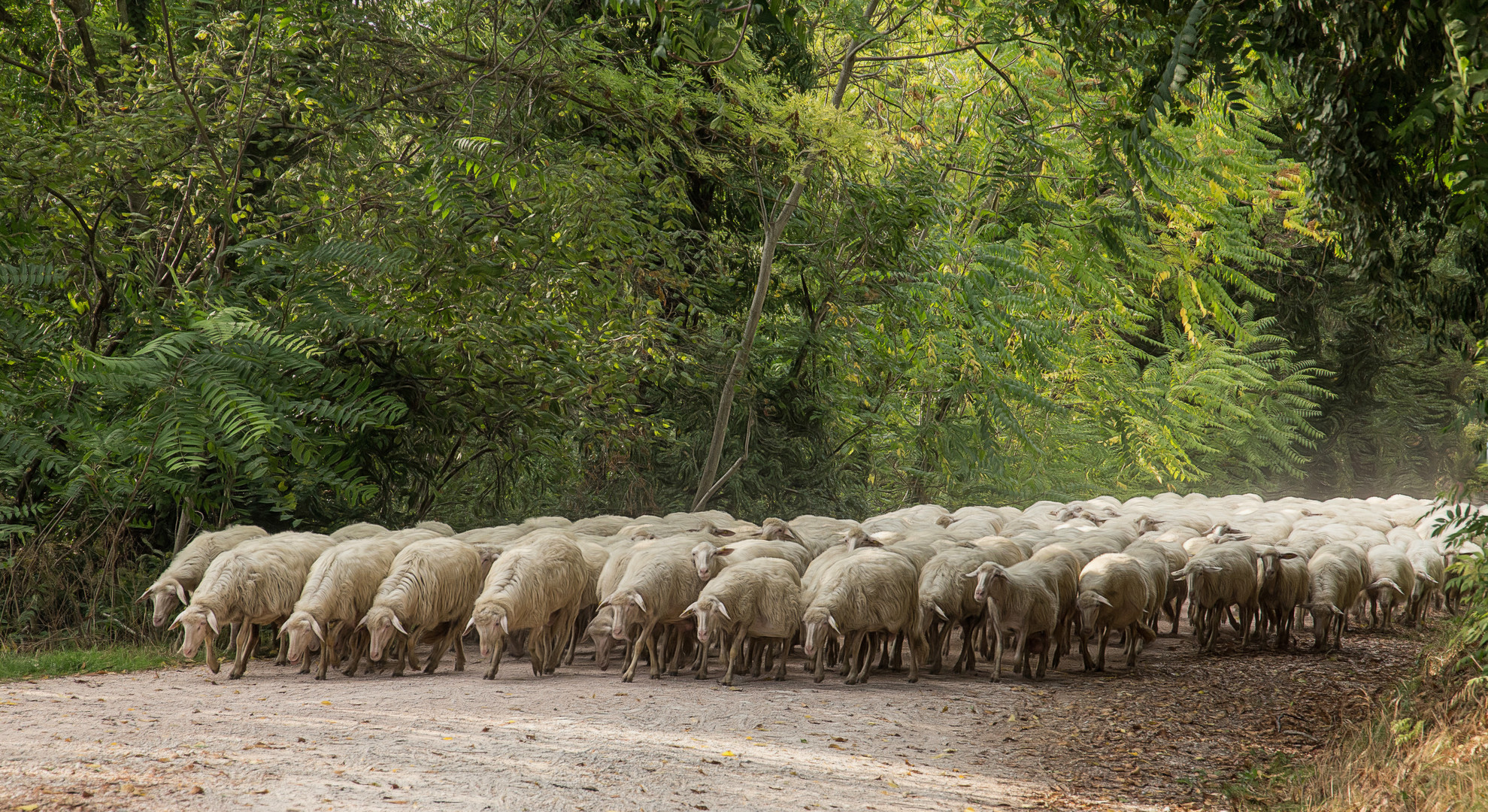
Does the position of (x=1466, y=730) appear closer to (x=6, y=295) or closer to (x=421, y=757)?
(x=421, y=757)

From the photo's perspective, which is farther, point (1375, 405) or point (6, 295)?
point (1375, 405)

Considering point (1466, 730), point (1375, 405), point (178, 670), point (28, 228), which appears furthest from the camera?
point (1375, 405)

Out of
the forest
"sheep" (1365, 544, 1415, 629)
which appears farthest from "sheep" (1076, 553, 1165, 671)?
"sheep" (1365, 544, 1415, 629)

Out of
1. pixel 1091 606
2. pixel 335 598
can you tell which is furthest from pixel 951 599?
pixel 335 598

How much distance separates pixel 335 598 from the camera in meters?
9.33

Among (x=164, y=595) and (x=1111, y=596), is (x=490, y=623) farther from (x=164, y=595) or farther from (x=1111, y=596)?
(x=1111, y=596)

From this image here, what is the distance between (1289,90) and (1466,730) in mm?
9085

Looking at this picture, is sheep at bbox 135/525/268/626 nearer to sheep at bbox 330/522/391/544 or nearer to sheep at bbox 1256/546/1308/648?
sheep at bbox 330/522/391/544

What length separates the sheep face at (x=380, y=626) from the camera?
29.9ft

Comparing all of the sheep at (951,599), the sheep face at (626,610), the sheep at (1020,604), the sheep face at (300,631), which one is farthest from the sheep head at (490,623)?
the sheep at (1020,604)

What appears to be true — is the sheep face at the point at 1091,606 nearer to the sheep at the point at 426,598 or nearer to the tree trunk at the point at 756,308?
the sheep at the point at 426,598

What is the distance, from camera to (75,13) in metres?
12.0

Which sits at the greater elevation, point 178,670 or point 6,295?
point 6,295

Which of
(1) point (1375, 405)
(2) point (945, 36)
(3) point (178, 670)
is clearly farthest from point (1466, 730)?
(1) point (1375, 405)
